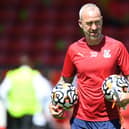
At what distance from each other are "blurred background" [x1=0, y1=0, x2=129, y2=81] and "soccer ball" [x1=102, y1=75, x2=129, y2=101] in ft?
32.3

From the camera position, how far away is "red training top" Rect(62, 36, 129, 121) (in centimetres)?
687

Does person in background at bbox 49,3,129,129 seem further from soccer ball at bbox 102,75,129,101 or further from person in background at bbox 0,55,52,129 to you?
person in background at bbox 0,55,52,129

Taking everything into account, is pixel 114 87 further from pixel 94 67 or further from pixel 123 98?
pixel 94 67

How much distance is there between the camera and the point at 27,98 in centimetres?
1126

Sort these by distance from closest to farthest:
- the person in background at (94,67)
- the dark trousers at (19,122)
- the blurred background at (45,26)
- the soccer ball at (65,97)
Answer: the person in background at (94,67) → the soccer ball at (65,97) → the dark trousers at (19,122) → the blurred background at (45,26)

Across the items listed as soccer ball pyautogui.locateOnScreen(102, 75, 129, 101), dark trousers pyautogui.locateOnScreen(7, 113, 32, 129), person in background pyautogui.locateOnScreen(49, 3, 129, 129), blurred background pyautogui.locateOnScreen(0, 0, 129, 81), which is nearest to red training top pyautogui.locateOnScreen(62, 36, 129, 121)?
person in background pyautogui.locateOnScreen(49, 3, 129, 129)

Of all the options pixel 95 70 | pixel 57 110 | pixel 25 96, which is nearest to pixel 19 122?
pixel 25 96

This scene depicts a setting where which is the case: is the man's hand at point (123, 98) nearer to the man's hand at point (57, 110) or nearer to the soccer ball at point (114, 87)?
the soccer ball at point (114, 87)

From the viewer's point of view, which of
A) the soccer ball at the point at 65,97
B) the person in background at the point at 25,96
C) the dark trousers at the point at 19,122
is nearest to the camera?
the soccer ball at the point at 65,97

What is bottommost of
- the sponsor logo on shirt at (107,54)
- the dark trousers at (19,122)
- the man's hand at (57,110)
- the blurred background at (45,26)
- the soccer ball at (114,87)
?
the dark trousers at (19,122)

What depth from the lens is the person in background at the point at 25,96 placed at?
11078 mm

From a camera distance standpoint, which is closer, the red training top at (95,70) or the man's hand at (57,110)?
the red training top at (95,70)

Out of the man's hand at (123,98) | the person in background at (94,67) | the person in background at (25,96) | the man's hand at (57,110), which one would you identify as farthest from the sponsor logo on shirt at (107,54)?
the person in background at (25,96)

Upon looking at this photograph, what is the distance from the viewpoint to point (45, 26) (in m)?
18.3
